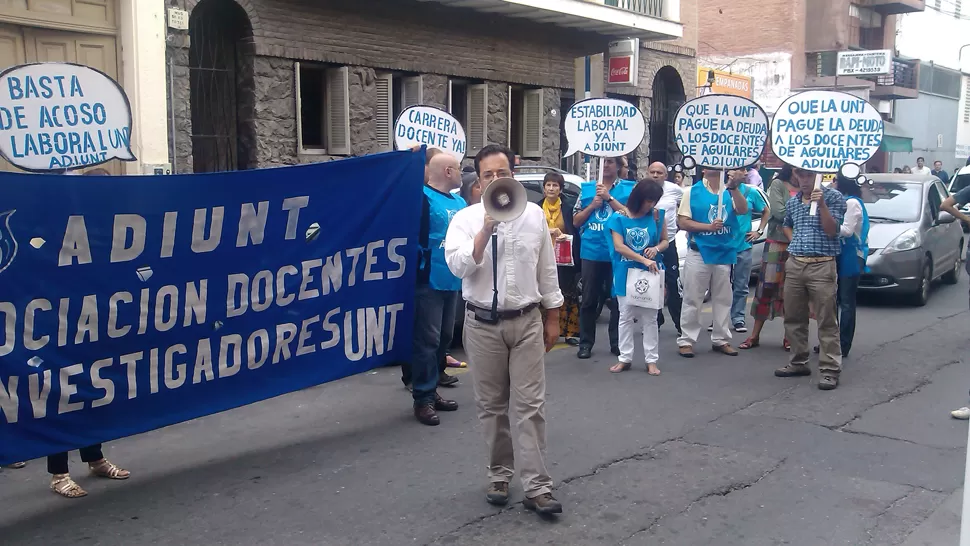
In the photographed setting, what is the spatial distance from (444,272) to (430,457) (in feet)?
4.63

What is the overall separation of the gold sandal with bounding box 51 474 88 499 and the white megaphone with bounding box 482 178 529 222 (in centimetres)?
271

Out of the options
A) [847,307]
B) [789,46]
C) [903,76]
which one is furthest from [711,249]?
[903,76]

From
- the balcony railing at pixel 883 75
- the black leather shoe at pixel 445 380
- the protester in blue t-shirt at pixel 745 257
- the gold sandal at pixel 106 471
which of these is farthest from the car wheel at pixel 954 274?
the balcony railing at pixel 883 75

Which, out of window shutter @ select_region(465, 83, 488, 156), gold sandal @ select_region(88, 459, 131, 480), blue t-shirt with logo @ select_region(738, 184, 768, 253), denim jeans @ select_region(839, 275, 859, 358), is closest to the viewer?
gold sandal @ select_region(88, 459, 131, 480)

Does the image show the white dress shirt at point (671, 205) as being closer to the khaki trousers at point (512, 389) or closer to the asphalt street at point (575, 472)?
the asphalt street at point (575, 472)

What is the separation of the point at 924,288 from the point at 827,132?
15.6 ft

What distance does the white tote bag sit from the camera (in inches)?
309

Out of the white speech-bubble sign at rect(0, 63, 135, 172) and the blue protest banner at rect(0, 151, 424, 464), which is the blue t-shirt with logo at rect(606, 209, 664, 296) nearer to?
the blue protest banner at rect(0, 151, 424, 464)

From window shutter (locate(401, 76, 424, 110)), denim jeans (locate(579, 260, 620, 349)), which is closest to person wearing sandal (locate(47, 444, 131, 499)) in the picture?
denim jeans (locate(579, 260, 620, 349))

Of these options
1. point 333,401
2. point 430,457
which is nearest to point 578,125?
point 333,401

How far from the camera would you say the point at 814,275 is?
7.57m

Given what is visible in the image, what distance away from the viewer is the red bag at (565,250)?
8750mm

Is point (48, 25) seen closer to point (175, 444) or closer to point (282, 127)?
point (282, 127)

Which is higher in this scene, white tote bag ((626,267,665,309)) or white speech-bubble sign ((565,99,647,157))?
white speech-bubble sign ((565,99,647,157))
